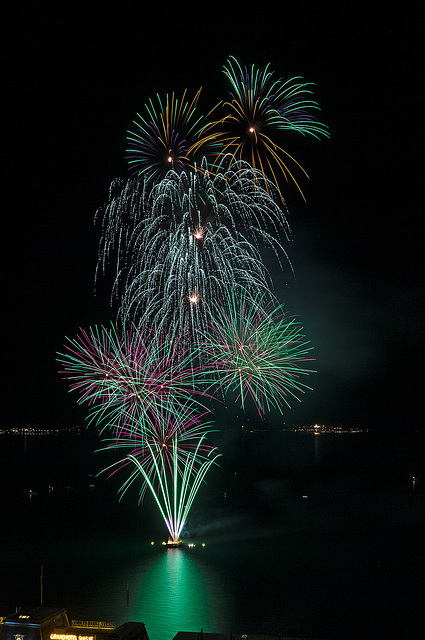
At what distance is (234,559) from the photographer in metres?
41.6

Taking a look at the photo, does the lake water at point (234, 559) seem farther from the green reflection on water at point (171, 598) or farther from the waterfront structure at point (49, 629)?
the waterfront structure at point (49, 629)

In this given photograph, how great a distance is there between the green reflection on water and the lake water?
0.07 meters

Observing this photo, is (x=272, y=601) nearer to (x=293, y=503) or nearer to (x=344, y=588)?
(x=344, y=588)

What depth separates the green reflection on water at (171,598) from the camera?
28144 millimetres

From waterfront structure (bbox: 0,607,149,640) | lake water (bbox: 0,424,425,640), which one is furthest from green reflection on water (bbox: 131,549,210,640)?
waterfront structure (bbox: 0,607,149,640)

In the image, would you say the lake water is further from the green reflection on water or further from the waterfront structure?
the waterfront structure

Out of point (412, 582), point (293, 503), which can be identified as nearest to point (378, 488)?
point (293, 503)

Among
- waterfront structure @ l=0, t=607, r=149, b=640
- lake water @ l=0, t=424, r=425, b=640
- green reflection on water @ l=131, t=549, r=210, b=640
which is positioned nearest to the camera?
Result: waterfront structure @ l=0, t=607, r=149, b=640

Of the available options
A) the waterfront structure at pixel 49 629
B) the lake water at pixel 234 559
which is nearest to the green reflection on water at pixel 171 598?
the lake water at pixel 234 559

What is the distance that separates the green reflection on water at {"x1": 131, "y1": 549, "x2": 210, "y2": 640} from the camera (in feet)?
92.3

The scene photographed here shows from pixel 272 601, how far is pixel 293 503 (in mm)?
40166

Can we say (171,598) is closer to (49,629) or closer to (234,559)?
(234,559)

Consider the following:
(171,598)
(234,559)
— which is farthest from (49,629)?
(234,559)

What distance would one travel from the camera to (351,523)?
58219 millimetres
